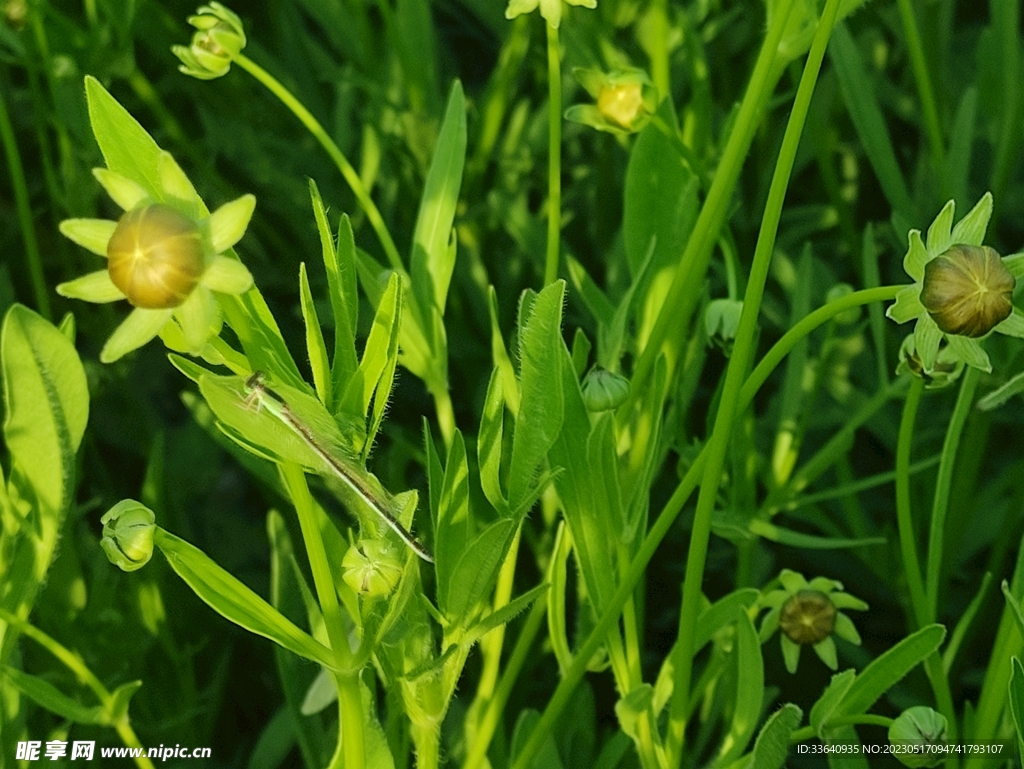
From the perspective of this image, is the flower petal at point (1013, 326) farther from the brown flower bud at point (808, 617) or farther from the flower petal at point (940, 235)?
the brown flower bud at point (808, 617)

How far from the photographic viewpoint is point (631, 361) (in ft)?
2.53

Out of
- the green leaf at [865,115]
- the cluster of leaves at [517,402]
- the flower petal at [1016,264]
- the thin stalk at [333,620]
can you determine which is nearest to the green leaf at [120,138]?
the cluster of leaves at [517,402]

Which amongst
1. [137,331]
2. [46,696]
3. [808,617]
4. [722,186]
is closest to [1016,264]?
[722,186]

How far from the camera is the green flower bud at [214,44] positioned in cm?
60

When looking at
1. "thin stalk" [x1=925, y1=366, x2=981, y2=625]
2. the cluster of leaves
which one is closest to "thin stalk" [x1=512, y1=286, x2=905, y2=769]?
the cluster of leaves

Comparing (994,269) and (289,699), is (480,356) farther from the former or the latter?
(994,269)

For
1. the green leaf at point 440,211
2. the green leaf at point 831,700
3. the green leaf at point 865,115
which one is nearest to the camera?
the green leaf at point 831,700

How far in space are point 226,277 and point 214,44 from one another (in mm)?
254

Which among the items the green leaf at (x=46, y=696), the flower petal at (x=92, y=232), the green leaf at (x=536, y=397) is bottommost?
the green leaf at (x=46, y=696)

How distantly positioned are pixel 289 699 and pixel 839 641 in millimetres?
338

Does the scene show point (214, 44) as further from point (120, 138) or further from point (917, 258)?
point (917, 258)

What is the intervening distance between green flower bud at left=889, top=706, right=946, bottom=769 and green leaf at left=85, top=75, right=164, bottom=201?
Result: 14.7 inches

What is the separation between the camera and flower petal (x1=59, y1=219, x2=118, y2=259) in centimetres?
40

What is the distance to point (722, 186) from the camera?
0.46 m
